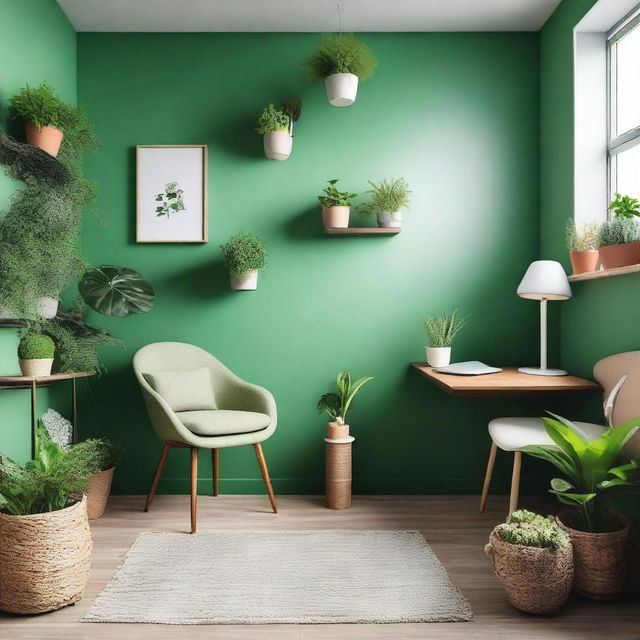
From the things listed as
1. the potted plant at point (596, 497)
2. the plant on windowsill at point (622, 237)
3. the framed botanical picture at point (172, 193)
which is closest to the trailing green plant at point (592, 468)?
the potted plant at point (596, 497)

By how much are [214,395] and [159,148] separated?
150 cm

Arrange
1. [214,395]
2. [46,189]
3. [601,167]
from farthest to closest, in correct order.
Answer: [214,395], [601,167], [46,189]

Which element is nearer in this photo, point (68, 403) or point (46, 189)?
point (46, 189)

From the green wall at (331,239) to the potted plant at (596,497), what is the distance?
4.25 feet

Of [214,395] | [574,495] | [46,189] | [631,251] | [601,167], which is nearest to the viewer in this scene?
[574,495]

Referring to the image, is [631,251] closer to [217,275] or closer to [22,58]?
[217,275]

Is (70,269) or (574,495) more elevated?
(70,269)

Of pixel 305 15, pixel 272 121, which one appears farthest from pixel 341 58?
pixel 272 121

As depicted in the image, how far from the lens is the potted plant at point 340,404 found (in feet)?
10.8

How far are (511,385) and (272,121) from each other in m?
1.94

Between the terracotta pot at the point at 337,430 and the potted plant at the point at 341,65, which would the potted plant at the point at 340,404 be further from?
the potted plant at the point at 341,65

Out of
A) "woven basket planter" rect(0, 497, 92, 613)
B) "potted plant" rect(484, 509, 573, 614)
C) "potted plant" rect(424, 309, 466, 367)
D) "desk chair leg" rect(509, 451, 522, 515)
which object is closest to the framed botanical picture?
"potted plant" rect(424, 309, 466, 367)

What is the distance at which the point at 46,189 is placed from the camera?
9.30 feet

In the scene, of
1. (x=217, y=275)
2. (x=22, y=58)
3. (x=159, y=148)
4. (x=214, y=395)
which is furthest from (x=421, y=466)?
(x=22, y=58)
